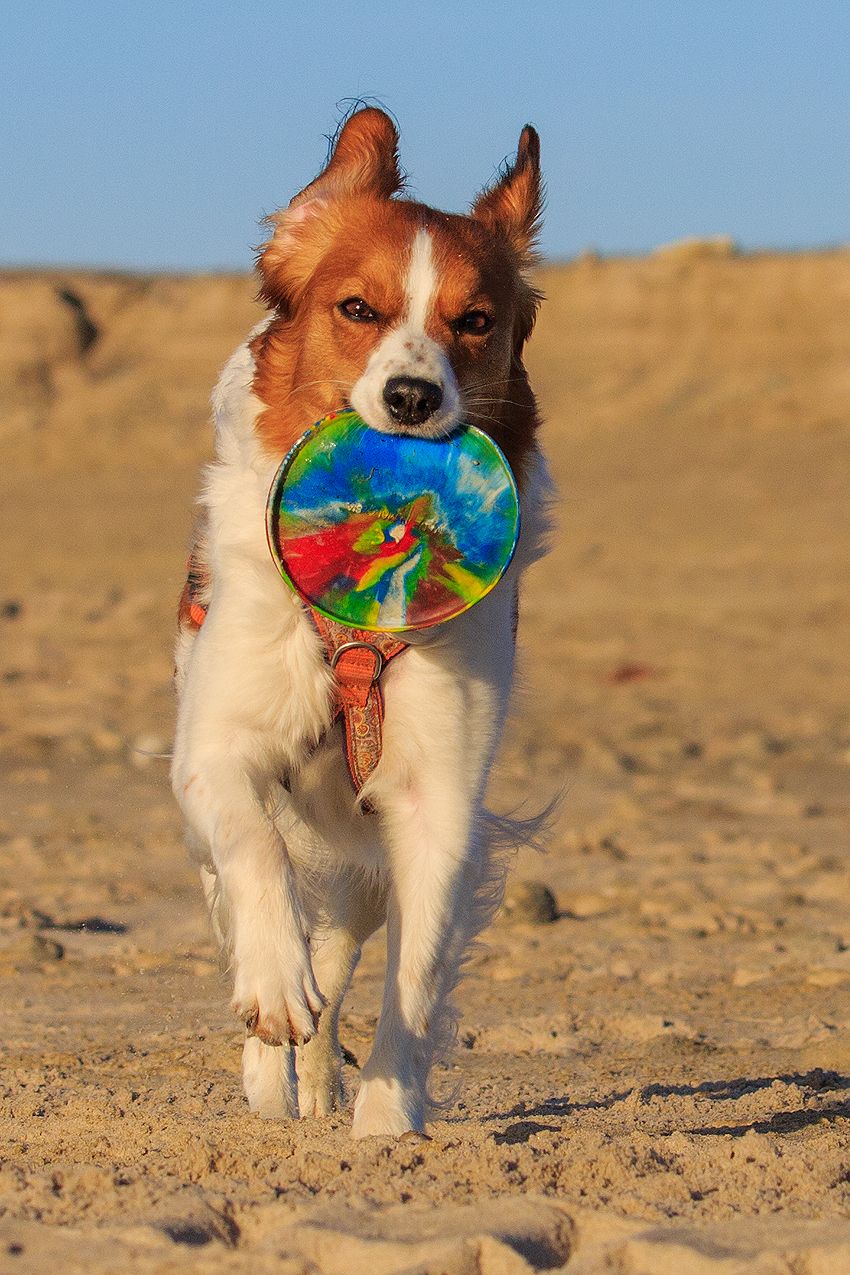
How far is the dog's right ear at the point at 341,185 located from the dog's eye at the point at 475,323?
544mm

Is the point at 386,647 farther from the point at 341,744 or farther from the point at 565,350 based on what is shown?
the point at 565,350

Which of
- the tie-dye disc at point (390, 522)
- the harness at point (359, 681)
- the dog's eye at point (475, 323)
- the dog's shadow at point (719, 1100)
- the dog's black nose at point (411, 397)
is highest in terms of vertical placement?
the dog's eye at point (475, 323)

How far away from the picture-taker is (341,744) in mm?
4004

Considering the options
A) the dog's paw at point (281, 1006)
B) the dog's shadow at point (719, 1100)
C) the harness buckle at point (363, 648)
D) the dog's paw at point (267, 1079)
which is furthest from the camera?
the dog's paw at point (267, 1079)

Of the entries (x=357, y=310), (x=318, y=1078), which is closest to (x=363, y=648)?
(x=357, y=310)

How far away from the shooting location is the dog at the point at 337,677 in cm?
365

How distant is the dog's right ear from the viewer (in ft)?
14.1

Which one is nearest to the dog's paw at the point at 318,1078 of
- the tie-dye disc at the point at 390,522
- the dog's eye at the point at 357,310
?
the tie-dye disc at the point at 390,522

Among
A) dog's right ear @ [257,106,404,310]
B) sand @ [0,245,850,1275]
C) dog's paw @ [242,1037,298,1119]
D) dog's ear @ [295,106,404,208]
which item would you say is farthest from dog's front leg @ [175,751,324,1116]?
dog's ear @ [295,106,404,208]

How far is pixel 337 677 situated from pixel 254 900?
2.05 ft

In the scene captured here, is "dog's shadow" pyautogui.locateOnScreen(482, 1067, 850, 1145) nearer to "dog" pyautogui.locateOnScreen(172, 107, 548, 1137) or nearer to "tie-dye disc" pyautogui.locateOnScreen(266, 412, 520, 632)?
"dog" pyautogui.locateOnScreen(172, 107, 548, 1137)

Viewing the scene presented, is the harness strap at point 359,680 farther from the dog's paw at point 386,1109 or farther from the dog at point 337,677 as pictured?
the dog's paw at point 386,1109

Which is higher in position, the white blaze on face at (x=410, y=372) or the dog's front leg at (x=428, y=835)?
the white blaze on face at (x=410, y=372)

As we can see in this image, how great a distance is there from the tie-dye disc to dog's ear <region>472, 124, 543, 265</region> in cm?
94
